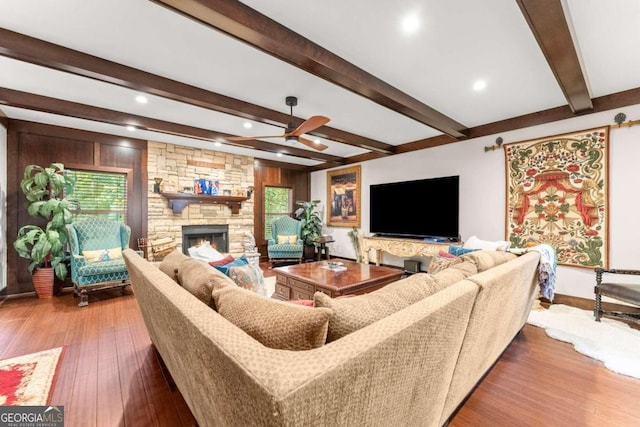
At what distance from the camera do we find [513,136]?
4.01 m

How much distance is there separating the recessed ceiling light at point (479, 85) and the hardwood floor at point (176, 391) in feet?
8.74

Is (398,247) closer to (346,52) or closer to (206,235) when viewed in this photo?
(346,52)

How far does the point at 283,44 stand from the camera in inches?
79.0

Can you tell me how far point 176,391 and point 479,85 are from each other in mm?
4008

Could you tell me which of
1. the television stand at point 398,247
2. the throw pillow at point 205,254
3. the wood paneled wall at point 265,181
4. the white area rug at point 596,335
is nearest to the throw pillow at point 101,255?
the throw pillow at point 205,254

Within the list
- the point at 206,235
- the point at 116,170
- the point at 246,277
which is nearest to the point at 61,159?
the point at 116,170

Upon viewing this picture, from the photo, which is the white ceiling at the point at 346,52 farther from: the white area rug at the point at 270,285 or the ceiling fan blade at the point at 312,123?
the white area rug at the point at 270,285

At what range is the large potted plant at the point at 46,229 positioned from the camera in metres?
3.55

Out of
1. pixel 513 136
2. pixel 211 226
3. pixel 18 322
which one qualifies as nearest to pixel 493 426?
pixel 513 136

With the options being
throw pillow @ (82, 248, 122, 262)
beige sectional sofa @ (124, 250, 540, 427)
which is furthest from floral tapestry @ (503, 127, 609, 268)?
throw pillow @ (82, 248, 122, 262)

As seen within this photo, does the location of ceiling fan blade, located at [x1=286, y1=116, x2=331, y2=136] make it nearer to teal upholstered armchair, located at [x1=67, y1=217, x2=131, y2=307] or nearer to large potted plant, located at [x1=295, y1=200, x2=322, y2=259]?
teal upholstered armchair, located at [x1=67, y1=217, x2=131, y2=307]

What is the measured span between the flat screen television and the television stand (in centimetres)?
29

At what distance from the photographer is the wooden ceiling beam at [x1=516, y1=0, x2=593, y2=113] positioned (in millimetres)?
1664

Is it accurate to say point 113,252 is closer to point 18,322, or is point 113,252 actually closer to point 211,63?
point 18,322
